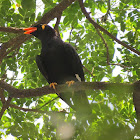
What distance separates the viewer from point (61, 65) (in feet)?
14.5

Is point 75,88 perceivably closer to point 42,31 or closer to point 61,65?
point 61,65

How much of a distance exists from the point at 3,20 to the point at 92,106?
8.39 ft

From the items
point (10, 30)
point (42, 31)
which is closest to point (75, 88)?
point (10, 30)

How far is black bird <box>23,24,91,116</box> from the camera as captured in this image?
4.31 meters

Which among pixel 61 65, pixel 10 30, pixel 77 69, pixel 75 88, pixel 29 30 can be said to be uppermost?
pixel 29 30

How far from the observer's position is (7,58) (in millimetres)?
4668

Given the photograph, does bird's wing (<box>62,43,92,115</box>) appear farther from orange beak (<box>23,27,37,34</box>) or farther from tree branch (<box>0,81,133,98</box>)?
tree branch (<box>0,81,133,98</box>)

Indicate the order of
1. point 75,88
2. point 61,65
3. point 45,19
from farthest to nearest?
1. point 61,65
2. point 45,19
3. point 75,88

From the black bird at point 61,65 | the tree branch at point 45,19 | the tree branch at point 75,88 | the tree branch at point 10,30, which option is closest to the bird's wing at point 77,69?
the black bird at point 61,65

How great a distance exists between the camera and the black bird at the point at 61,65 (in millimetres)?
4312

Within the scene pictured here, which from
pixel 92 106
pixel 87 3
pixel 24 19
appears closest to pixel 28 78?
pixel 24 19

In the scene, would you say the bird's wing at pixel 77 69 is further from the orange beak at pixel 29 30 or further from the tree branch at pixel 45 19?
the orange beak at pixel 29 30

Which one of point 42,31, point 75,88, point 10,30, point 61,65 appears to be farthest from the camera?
point 42,31

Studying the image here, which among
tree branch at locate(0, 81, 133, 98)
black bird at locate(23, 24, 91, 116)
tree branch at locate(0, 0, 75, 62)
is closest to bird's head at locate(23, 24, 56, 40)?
black bird at locate(23, 24, 91, 116)
